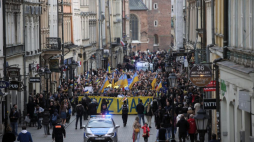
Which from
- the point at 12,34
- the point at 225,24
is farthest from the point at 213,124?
the point at 12,34

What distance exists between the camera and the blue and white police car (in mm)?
25922

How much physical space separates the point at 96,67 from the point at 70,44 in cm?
1488

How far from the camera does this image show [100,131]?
2616 cm

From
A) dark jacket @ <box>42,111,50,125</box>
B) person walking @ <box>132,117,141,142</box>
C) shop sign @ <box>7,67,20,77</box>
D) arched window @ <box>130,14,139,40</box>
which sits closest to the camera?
person walking @ <box>132,117,141,142</box>

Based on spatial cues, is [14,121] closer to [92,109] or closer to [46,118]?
[46,118]

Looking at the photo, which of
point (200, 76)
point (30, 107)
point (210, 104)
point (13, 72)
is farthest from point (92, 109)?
point (200, 76)

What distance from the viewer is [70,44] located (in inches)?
2242

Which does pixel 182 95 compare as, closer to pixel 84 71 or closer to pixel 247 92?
pixel 247 92

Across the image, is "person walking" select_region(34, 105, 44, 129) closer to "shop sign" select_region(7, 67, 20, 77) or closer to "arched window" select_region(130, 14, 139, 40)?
"shop sign" select_region(7, 67, 20, 77)

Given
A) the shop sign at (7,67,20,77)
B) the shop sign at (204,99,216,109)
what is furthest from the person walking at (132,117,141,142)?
the shop sign at (7,67,20,77)

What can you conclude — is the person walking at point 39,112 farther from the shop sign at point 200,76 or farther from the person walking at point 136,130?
the shop sign at point 200,76

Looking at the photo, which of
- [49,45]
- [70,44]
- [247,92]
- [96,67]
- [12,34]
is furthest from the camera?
[96,67]

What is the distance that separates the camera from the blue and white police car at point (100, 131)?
25922mm

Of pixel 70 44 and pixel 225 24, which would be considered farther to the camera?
pixel 70 44
